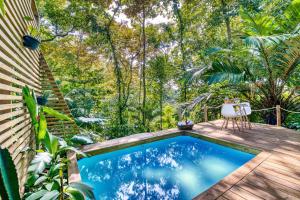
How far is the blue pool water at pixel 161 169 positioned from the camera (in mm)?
3215

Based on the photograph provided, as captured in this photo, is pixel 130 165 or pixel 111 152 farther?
pixel 111 152

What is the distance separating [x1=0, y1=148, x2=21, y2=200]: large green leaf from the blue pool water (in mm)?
2365

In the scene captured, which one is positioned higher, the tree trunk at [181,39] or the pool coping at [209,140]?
the tree trunk at [181,39]

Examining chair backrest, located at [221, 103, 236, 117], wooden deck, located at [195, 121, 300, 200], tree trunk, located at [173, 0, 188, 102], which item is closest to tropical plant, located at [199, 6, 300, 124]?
chair backrest, located at [221, 103, 236, 117]

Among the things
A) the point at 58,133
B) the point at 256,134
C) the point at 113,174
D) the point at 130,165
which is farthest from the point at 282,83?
the point at 58,133

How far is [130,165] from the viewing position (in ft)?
14.2

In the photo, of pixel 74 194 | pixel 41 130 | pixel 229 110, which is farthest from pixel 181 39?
pixel 74 194

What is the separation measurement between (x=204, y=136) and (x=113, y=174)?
2624mm

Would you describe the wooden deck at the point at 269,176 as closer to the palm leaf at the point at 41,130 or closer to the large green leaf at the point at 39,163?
the large green leaf at the point at 39,163

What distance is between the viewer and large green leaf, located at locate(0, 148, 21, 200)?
92 cm

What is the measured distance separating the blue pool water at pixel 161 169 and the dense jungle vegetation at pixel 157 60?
1.85 m

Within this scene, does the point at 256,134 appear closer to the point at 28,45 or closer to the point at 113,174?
the point at 113,174

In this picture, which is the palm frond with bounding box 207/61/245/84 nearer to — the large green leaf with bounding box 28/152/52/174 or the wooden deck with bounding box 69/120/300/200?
the wooden deck with bounding box 69/120/300/200

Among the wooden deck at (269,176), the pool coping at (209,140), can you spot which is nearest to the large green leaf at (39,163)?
the pool coping at (209,140)
